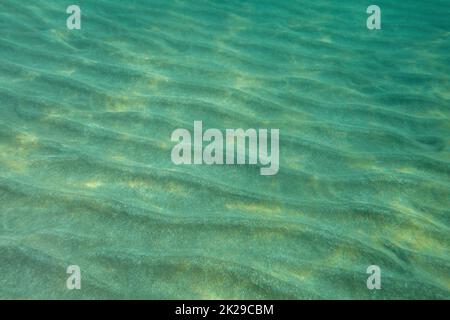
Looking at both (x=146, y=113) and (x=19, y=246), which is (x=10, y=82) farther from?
(x=19, y=246)

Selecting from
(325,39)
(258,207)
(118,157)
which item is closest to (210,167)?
(258,207)

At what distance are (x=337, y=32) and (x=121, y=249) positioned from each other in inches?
195

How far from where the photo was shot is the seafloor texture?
224 cm

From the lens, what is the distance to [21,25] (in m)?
4.84

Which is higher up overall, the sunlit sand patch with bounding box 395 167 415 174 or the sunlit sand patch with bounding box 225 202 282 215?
the sunlit sand patch with bounding box 395 167 415 174

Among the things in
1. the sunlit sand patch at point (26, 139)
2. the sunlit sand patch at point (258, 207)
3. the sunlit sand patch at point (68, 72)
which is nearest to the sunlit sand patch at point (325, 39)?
the sunlit sand patch at point (68, 72)

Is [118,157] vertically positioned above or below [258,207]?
above

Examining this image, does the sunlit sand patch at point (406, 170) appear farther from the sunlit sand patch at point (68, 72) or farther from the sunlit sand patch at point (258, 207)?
the sunlit sand patch at point (68, 72)

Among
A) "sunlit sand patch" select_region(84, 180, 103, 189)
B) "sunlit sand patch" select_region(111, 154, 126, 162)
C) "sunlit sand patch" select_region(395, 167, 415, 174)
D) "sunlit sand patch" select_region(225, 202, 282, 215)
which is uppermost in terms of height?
"sunlit sand patch" select_region(111, 154, 126, 162)

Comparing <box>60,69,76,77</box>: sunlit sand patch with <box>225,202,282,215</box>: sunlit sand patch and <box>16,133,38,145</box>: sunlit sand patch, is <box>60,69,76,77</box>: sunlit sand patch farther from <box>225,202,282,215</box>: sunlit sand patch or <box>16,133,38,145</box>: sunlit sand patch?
<box>225,202,282,215</box>: sunlit sand patch

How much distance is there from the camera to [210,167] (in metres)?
2.98

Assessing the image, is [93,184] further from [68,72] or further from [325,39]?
[325,39]

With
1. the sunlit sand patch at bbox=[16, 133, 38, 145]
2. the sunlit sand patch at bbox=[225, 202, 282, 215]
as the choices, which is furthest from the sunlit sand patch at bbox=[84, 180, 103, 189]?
the sunlit sand patch at bbox=[225, 202, 282, 215]
